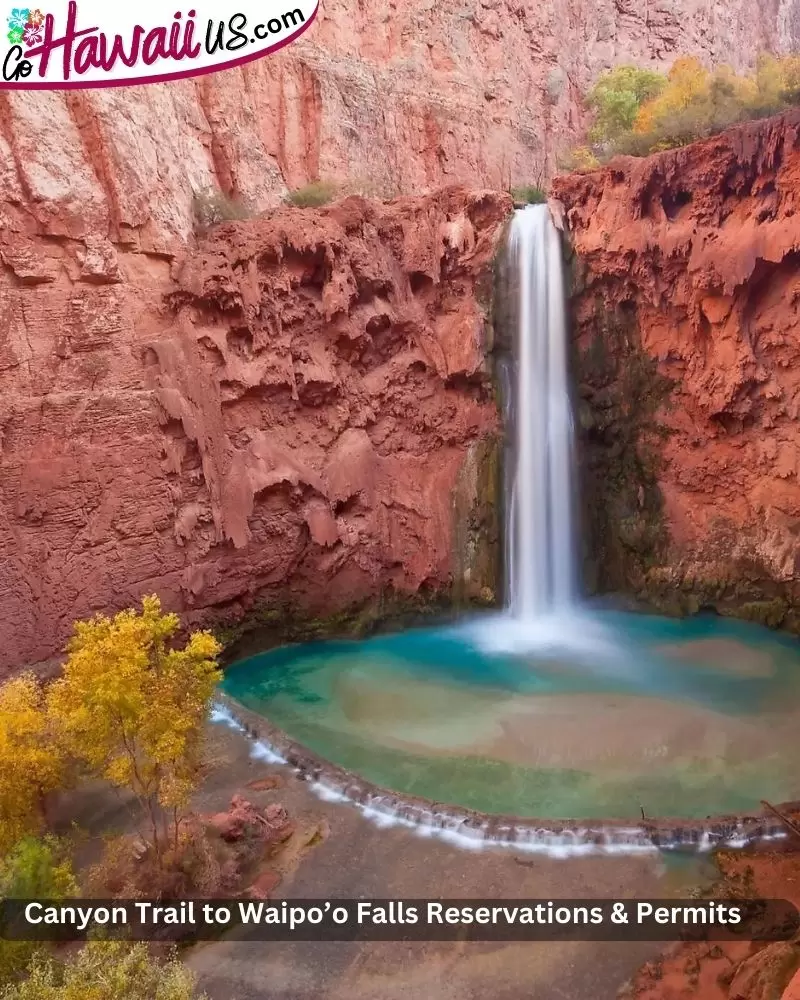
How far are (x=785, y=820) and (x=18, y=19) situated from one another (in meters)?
21.2

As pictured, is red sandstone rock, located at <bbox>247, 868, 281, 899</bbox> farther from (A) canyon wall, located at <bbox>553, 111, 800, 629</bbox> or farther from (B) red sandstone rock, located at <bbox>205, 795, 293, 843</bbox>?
(A) canyon wall, located at <bbox>553, 111, 800, 629</bbox>

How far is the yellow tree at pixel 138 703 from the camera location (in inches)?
301

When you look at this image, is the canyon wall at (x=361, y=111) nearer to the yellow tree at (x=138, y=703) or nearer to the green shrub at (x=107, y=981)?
the yellow tree at (x=138, y=703)

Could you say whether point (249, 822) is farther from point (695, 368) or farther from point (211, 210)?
point (695, 368)

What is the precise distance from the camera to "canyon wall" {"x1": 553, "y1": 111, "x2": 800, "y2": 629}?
1623cm

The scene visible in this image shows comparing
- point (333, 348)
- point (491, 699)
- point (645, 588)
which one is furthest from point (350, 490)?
point (645, 588)

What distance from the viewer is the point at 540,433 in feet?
65.0

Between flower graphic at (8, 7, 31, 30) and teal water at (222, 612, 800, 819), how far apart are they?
15424 millimetres

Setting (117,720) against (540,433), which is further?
(540,433)

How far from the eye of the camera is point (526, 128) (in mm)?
32719

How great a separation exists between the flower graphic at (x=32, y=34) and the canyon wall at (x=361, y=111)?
137 centimetres

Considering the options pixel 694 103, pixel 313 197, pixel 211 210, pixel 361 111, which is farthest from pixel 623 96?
pixel 211 210

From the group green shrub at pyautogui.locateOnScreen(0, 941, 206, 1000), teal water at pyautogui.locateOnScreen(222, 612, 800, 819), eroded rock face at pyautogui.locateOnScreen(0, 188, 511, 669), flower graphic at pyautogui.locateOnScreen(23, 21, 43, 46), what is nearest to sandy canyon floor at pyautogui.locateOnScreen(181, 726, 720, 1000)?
teal water at pyautogui.locateOnScreen(222, 612, 800, 819)

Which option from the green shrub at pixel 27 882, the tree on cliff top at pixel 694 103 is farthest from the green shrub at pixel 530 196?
the green shrub at pixel 27 882
